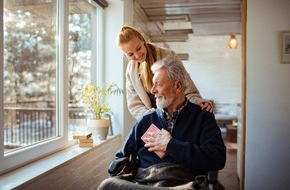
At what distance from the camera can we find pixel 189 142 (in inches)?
71.6

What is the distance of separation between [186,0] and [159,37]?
152 cm

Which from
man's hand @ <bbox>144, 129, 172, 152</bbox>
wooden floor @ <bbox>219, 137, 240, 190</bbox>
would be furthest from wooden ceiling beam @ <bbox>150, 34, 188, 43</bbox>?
man's hand @ <bbox>144, 129, 172, 152</bbox>

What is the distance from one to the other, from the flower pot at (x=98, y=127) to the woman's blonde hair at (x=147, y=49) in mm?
757

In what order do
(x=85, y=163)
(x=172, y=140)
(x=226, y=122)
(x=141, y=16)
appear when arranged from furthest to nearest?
1. (x=226, y=122)
2. (x=141, y=16)
3. (x=85, y=163)
4. (x=172, y=140)

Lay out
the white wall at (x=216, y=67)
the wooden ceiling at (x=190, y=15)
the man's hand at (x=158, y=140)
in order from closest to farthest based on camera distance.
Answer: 1. the man's hand at (x=158, y=140)
2. the wooden ceiling at (x=190, y=15)
3. the white wall at (x=216, y=67)

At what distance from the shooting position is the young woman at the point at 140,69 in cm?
212

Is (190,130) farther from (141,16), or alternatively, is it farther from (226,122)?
(226,122)

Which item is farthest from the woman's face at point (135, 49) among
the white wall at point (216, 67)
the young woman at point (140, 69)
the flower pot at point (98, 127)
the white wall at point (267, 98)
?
the white wall at point (216, 67)

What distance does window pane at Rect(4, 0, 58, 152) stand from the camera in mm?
2163

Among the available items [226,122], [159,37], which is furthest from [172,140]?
[226,122]

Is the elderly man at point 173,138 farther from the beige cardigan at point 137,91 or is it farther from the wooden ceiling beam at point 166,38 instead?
the wooden ceiling beam at point 166,38

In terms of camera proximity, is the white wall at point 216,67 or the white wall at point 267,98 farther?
the white wall at point 216,67

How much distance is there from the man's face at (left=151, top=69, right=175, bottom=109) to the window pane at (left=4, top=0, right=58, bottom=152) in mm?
935

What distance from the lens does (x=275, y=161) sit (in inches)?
134
